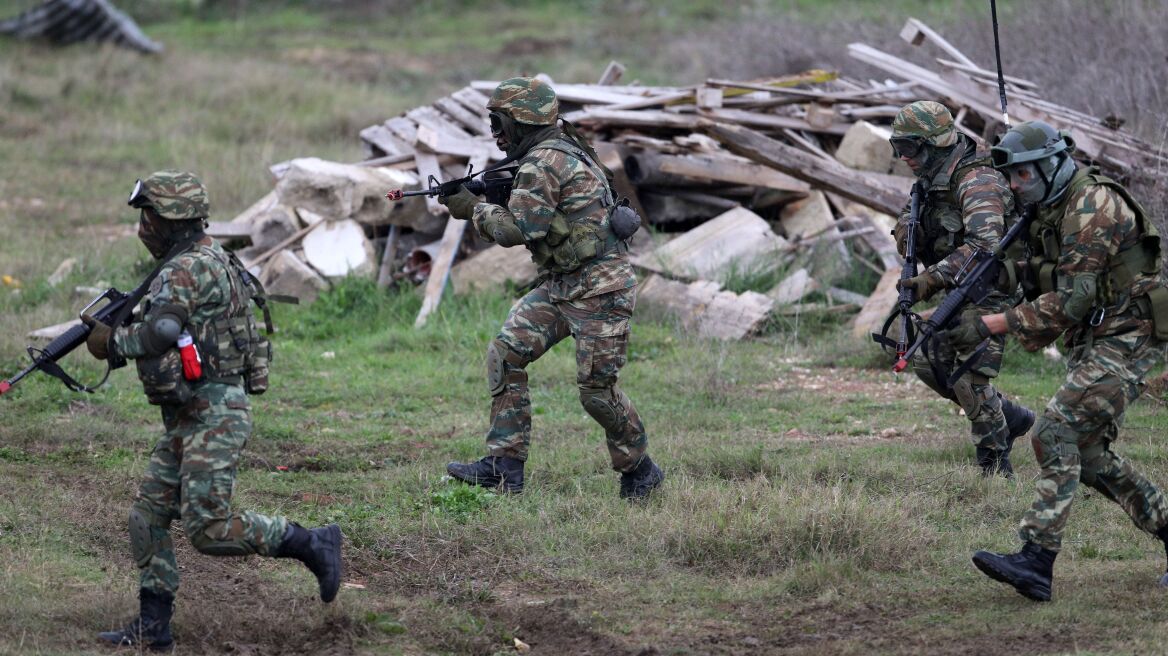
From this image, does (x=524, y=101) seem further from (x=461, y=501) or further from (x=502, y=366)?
(x=461, y=501)

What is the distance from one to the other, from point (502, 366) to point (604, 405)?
0.61 metres

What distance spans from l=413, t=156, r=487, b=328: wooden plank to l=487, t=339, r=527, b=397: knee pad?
4007 mm

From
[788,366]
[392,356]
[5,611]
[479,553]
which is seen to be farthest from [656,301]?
[5,611]

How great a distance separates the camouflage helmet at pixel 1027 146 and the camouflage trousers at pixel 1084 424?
2.60 ft

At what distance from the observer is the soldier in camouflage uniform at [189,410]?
187 inches

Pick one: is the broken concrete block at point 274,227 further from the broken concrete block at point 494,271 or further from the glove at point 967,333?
the glove at point 967,333

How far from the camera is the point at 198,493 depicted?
4777 mm

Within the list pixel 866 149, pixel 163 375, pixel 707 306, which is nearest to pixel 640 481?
pixel 163 375

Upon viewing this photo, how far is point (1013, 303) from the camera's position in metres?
6.91

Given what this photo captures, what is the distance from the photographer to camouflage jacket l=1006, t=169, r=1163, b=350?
5016 millimetres

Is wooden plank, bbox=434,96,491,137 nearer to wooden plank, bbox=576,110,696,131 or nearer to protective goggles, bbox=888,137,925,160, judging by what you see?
wooden plank, bbox=576,110,696,131

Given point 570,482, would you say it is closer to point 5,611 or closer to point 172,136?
point 5,611

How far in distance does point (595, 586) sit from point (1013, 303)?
113 inches

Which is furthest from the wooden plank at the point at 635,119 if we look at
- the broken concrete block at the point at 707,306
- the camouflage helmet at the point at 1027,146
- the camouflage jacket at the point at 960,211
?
the camouflage helmet at the point at 1027,146
